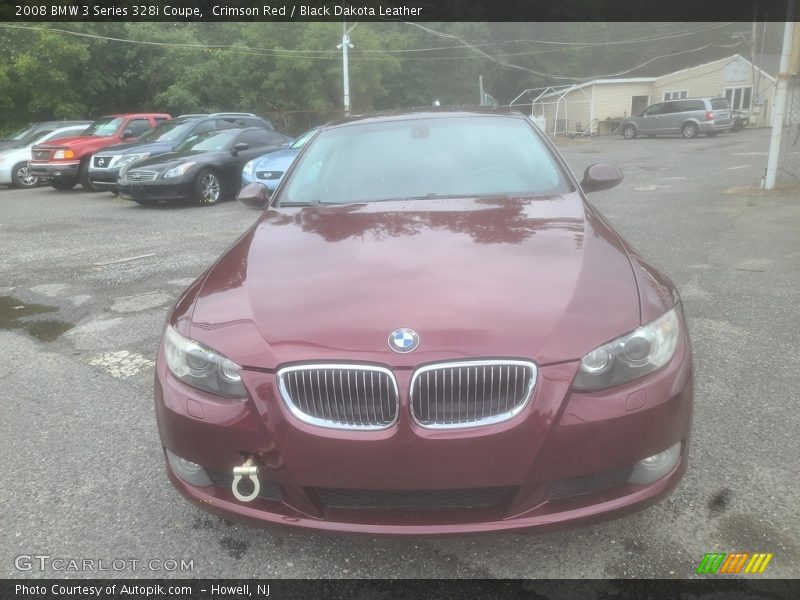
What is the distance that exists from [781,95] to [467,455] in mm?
10694

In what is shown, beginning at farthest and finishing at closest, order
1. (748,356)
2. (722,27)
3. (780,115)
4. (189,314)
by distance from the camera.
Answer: (722,27) → (780,115) → (748,356) → (189,314)

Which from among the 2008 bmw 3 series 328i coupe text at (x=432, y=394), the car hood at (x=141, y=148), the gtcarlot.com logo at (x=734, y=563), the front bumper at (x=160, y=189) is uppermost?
the 2008 bmw 3 series 328i coupe text at (x=432, y=394)

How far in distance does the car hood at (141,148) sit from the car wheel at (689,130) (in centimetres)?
2400

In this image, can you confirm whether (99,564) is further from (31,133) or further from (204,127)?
(31,133)

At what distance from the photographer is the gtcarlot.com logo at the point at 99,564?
88.4 inches

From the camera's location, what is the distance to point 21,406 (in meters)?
3.55

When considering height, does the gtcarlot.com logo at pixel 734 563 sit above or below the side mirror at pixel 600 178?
below

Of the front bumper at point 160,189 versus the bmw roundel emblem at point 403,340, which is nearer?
the bmw roundel emblem at point 403,340

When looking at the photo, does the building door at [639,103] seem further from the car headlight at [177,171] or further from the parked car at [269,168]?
the car headlight at [177,171]

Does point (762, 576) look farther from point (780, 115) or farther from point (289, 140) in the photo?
point (289, 140)

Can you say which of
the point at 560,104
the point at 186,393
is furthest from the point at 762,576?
the point at 560,104

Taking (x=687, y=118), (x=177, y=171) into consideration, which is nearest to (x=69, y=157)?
(x=177, y=171)

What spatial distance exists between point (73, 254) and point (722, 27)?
2566 inches

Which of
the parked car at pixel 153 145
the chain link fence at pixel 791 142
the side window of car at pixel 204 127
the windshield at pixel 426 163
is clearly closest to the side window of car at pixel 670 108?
the chain link fence at pixel 791 142
